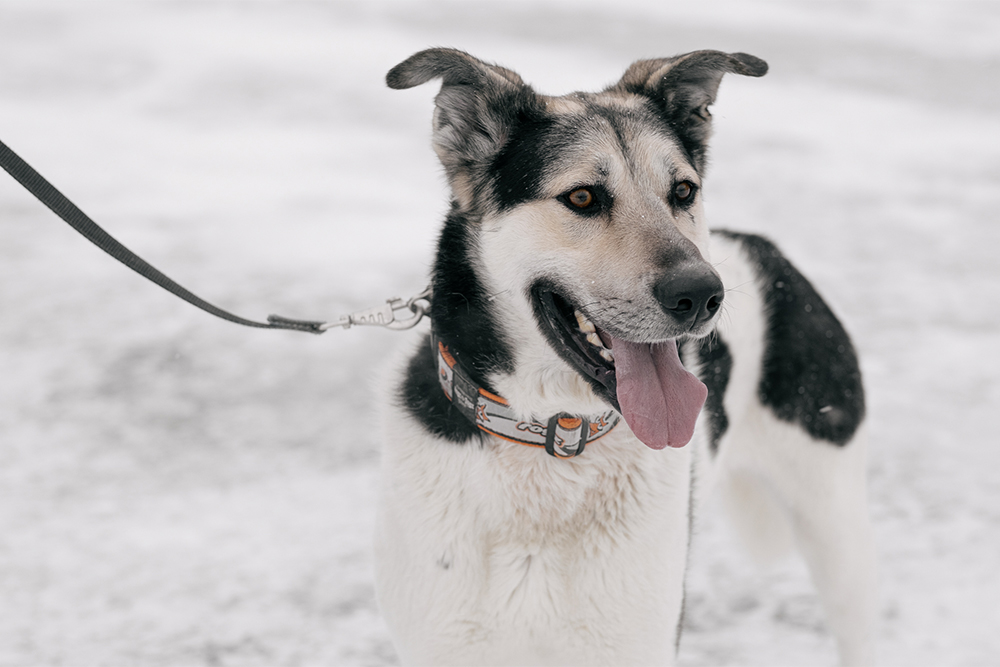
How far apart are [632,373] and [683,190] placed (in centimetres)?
54

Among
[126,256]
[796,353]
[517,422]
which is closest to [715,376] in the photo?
[796,353]

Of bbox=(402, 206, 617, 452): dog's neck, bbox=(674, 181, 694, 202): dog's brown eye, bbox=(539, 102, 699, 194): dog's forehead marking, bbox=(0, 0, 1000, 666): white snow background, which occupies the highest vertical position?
bbox=(539, 102, 699, 194): dog's forehead marking

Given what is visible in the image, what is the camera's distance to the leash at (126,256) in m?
2.12

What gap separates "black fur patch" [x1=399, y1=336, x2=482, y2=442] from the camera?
2.24m

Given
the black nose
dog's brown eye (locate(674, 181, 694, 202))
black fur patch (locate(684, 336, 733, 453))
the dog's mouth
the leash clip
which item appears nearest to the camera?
the black nose

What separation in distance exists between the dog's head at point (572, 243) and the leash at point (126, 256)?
0.30 metres

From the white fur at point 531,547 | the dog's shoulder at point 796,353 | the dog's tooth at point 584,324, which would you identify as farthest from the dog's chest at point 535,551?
the dog's shoulder at point 796,353

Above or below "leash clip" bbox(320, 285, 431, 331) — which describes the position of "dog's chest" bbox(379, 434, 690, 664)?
below

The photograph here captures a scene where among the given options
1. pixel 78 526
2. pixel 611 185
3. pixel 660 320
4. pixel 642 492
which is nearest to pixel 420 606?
pixel 642 492

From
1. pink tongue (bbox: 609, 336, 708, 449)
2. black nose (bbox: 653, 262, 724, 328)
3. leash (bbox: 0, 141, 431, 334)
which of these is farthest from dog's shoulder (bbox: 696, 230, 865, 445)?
leash (bbox: 0, 141, 431, 334)

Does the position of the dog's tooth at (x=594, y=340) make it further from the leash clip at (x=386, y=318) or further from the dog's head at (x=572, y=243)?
the leash clip at (x=386, y=318)

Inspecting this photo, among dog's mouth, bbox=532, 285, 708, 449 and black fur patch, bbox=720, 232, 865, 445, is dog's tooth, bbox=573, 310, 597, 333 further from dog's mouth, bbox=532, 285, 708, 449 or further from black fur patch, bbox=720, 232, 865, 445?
black fur patch, bbox=720, 232, 865, 445

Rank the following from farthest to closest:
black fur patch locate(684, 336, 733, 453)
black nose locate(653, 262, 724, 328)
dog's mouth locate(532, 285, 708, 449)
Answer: black fur patch locate(684, 336, 733, 453) < dog's mouth locate(532, 285, 708, 449) < black nose locate(653, 262, 724, 328)

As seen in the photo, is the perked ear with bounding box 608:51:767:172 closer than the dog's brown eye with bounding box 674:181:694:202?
No
